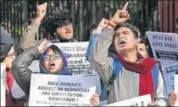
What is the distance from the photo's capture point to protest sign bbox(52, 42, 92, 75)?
6071mm

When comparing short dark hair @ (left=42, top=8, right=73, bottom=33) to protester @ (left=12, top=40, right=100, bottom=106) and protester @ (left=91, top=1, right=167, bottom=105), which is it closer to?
protester @ (left=12, top=40, right=100, bottom=106)

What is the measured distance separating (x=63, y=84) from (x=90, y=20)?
23.1 feet

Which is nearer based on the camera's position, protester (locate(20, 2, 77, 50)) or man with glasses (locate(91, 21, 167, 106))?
man with glasses (locate(91, 21, 167, 106))

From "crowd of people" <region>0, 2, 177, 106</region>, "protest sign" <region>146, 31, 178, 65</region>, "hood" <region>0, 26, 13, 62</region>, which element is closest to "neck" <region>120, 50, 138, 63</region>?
"crowd of people" <region>0, 2, 177, 106</region>

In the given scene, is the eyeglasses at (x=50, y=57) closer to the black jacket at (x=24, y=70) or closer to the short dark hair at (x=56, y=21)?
the black jacket at (x=24, y=70)

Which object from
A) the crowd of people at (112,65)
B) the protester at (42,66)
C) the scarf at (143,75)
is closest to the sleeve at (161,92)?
the crowd of people at (112,65)

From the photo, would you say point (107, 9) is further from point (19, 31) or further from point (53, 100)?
point (53, 100)

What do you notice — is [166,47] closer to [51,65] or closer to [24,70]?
[51,65]

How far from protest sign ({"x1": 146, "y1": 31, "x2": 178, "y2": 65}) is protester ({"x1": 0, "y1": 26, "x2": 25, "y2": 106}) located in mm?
1305

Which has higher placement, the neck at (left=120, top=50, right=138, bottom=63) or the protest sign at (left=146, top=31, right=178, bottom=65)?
the neck at (left=120, top=50, right=138, bottom=63)

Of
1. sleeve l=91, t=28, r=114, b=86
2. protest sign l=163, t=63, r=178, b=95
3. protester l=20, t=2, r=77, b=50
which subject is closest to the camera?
sleeve l=91, t=28, r=114, b=86

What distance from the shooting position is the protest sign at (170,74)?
5.58m

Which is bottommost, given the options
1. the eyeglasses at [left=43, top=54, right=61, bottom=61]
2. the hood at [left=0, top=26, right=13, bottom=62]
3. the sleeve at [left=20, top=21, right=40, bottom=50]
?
the sleeve at [left=20, top=21, right=40, bottom=50]

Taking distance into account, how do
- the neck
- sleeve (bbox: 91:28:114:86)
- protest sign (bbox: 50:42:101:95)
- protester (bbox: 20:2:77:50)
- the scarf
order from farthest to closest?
protester (bbox: 20:2:77:50), protest sign (bbox: 50:42:101:95), the neck, the scarf, sleeve (bbox: 91:28:114:86)
